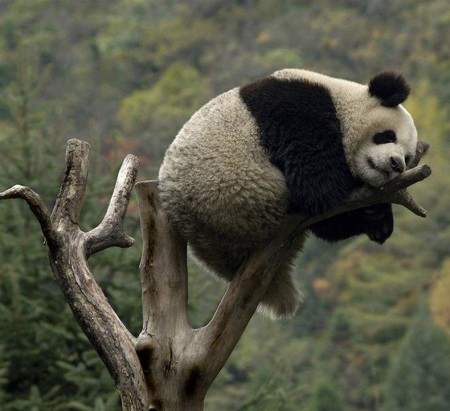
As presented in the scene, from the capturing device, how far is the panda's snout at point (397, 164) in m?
6.11

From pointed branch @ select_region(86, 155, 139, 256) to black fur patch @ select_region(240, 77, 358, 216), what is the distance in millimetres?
851

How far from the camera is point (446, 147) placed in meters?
45.9

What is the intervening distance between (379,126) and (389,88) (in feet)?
0.80

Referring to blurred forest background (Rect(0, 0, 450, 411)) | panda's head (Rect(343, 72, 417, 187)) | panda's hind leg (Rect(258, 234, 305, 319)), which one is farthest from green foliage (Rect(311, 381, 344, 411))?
panda's head (Rect(343, 72, 417, 187))

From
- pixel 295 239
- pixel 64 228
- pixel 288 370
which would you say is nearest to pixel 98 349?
pixel 64 228

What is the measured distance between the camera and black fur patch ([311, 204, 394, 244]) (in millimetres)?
6570

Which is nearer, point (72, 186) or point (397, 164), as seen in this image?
point (72, 186)

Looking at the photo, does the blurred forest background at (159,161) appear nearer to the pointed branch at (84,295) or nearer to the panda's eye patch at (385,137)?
the pointed branch at (84,295)

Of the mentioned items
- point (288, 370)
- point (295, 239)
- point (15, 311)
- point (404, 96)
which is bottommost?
point (288, 370)

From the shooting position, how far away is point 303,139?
20.6ft

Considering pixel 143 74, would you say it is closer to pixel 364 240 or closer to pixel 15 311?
pixel 364 240

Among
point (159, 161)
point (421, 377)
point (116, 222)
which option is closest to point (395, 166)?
point (116, 222)

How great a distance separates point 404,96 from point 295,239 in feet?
3.75

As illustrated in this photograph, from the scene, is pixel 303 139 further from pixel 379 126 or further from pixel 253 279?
pixel 253 279
